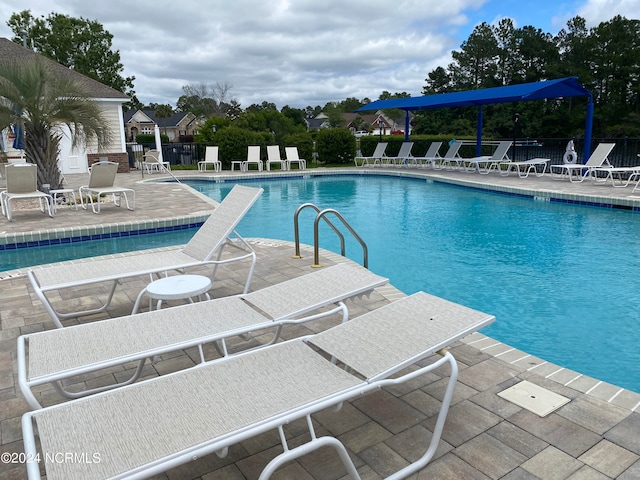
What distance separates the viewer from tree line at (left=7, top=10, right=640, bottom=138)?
93.9 ft

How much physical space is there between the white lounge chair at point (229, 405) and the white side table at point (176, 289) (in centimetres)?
122

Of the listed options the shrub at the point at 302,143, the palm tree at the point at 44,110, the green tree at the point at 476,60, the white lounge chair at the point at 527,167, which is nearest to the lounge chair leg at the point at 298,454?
the palm tree at the point at 44,110

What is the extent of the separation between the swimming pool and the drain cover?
1222 millimetres

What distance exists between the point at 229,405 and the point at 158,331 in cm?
86

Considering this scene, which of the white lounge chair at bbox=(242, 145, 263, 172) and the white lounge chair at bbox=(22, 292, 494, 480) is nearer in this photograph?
the white lounge chair at bbox=(22, 292, 494, 480)

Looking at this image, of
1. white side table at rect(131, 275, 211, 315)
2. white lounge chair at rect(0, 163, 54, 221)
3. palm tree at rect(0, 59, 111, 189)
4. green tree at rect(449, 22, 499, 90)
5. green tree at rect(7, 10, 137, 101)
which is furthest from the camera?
green tree at rect(449, 22, 499, 90)

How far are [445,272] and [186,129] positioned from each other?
62884mm

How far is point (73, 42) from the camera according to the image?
29516 millimetres

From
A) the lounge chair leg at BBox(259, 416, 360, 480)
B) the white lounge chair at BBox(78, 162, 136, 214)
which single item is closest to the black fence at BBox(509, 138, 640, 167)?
the white lounge chair at BBox(78, 162, 136, 214)

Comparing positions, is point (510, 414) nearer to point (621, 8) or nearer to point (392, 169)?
point (392, 169)

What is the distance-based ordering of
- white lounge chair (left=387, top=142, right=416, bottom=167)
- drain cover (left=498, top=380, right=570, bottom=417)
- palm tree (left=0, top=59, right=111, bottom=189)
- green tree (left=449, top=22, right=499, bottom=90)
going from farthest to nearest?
green tree (left=449, top=22, right=499, bottom=90)
white lounge chair (left=387, top=142, right=416, bottom=167)
palm tree (left=0, top=59, right=111, bottom=189)
drain cover (left=498, top=380, right=570, bottom=417)

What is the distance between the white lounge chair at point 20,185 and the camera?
25.1 feet

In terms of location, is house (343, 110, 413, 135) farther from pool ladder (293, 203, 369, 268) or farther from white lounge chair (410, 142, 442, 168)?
pool ladder (293, 203, 369, 268)

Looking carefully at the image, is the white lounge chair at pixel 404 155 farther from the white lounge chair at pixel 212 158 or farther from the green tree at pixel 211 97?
the green tree at pixel 211 97
